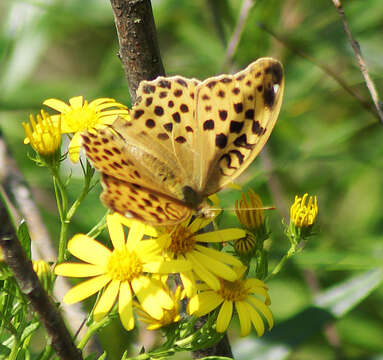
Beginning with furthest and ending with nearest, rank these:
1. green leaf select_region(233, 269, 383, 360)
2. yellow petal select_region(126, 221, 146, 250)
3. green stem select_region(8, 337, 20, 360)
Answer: green leaf select_region(233, 269, 383, 360), yellow petal select_region(126, 221, 146, 250), green stem select_region(8, 337, 20, 360)

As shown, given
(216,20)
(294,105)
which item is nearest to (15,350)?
(216,20)

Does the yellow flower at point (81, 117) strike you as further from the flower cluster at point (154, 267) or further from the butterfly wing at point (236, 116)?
the butterfly wing at point (236, 116)

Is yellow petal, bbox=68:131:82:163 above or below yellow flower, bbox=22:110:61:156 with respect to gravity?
below

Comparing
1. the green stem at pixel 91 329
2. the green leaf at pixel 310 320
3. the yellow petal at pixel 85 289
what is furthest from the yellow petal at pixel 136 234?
the green leaf at pixel 310 320

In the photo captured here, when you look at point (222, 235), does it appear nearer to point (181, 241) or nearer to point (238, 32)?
point (181, 241)

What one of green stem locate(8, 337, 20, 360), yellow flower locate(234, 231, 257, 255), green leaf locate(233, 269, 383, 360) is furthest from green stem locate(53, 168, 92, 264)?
green leaf locate(233, 269, 383, 360)

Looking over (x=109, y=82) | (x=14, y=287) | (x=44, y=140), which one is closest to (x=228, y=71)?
(x=109, y=82)

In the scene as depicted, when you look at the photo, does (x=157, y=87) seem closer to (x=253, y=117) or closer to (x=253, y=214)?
(x=253, y=117)

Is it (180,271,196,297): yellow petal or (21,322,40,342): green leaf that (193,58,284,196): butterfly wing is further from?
(21,322,40,342): green leaf
